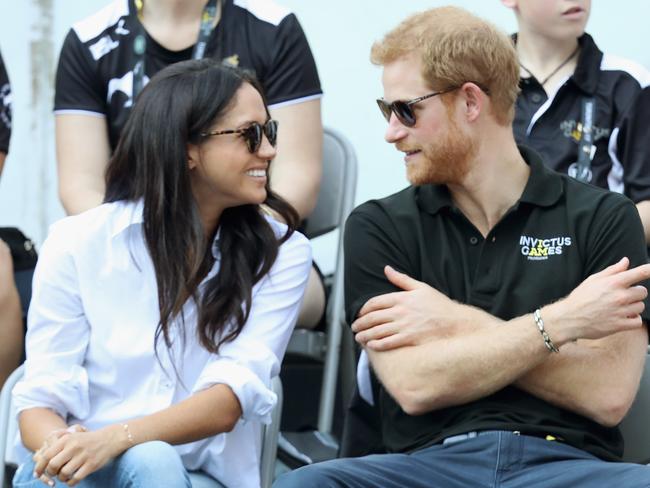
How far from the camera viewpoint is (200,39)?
14.7 ft

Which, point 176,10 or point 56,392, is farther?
point 176,10

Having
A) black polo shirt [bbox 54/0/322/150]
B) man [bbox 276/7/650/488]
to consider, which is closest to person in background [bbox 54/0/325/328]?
black polo shirt [bbox 54/0/322/150]

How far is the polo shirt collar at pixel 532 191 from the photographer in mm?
3354

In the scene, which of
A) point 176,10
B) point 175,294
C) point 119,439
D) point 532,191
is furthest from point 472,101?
point 176,10

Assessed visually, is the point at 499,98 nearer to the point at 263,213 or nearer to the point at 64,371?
the point at 263,213

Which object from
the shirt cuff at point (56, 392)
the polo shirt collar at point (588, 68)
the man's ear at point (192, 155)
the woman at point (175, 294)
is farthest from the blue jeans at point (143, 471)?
the polo shirt collar at point (588, 68)

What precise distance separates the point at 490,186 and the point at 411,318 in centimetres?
43

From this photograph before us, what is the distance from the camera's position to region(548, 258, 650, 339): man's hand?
308cm

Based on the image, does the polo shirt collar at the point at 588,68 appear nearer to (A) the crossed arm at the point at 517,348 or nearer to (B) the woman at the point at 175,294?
(B) the woman at the point at 175,294

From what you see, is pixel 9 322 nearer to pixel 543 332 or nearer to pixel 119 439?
pixel 119 439

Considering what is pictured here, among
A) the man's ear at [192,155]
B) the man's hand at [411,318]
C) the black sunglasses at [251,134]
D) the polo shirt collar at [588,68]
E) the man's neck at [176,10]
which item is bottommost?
the man's hand at [411,318]

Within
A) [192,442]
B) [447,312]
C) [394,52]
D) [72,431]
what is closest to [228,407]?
[192,442]

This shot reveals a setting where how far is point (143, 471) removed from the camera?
308 cm

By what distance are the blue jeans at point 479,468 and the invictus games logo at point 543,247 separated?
0.44 m
